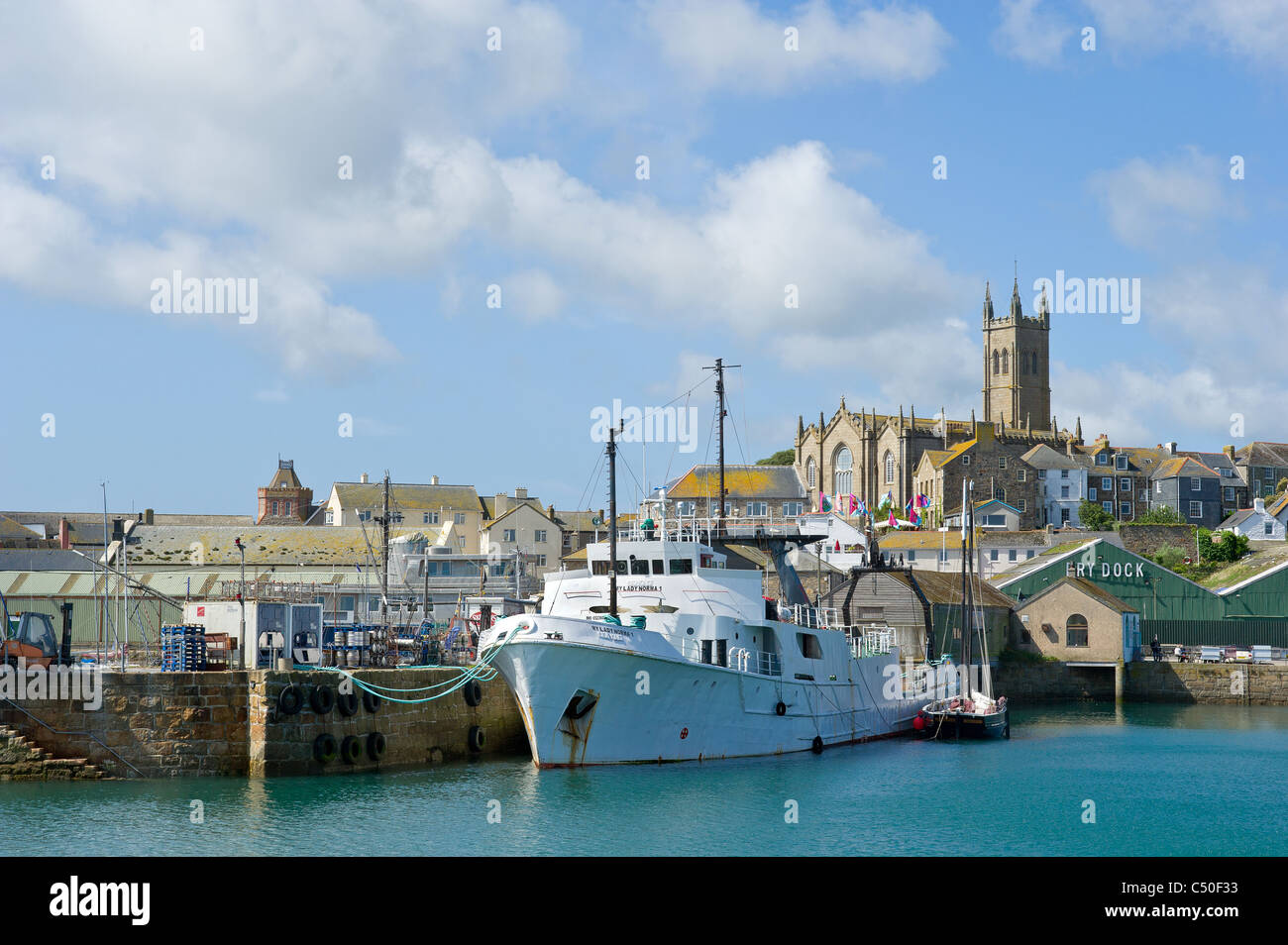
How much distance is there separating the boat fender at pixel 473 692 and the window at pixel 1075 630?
3851 cm

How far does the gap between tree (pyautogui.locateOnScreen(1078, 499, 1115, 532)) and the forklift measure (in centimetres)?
9008

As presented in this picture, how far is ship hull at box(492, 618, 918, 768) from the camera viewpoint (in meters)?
30.8

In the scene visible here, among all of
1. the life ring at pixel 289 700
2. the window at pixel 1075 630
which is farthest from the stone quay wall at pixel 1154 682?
the life ring at pixel 289 700

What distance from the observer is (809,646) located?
39062mm

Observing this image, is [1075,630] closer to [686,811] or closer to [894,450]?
[686,811]

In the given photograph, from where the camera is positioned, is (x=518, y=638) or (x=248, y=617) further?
(x=248, y=617)

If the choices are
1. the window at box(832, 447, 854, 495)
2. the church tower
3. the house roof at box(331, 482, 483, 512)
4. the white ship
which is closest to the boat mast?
the white ship

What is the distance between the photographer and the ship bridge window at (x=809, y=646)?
127 ft
